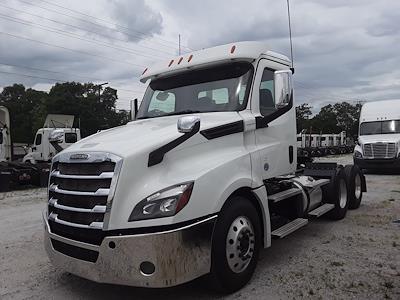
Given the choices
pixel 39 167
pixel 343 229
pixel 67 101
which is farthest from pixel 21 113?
pixel 343 229

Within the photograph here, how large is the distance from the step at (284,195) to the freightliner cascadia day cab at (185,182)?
0.05 meters

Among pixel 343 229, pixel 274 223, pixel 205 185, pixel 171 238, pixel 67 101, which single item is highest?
pixel 67 101

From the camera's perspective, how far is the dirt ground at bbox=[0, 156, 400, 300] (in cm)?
445

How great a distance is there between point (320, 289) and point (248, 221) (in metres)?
1.02

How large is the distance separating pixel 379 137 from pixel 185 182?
16853mm

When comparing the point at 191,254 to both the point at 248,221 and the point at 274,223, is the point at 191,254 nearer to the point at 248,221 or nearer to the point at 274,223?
the point at 248,221

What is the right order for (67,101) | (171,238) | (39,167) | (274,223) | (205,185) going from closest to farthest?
(171,238), (205,185), (274,223), (39,167), (67,101)

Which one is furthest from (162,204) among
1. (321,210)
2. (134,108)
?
(321,210)

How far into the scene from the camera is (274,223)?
565cm

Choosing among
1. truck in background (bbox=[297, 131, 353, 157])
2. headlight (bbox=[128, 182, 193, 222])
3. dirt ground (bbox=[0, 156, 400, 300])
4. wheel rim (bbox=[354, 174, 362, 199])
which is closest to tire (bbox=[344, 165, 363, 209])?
wheel rim (bbox=[354, 174, 362, 199])

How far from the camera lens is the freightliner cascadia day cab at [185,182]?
377 centimetres

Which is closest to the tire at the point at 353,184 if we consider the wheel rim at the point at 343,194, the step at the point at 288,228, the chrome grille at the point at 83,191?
the wheel rim at the point at 343,194

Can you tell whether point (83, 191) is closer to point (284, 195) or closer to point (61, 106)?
point (284, 195)

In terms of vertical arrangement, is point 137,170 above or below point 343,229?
above
